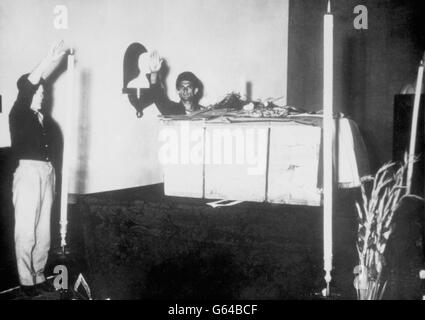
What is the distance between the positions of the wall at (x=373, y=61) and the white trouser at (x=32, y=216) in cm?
189

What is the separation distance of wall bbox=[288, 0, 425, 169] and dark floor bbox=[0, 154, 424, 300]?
1.40 metres

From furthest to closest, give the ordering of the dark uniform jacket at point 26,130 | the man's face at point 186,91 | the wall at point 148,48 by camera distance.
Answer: the wall at point 148,48
the man's face at point 186,91
the dark uniform jacket at point 26,130

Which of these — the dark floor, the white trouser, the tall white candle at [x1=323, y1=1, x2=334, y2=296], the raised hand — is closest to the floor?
the dark floor

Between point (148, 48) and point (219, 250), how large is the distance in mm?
2571

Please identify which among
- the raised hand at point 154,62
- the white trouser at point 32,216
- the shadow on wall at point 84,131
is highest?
the raised hand at point 154,62

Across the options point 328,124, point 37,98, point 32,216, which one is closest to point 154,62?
point 37,98

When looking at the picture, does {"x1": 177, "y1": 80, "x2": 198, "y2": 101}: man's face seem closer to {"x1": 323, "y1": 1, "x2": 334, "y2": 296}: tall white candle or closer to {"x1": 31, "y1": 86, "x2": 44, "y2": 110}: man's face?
{"x1": 31, "y1": 86, "x2": 44, "y2": 110}: man's face

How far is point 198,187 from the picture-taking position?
145cm

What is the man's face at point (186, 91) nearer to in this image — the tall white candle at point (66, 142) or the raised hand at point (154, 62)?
the raised hand at point (154, 62)

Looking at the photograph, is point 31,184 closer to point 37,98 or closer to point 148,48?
point 37,98

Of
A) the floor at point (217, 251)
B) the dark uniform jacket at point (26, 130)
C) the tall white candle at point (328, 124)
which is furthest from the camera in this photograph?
the dark uniform jacket at point (26, 130)

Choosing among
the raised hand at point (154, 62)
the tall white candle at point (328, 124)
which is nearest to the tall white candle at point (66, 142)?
the tall white candle at point (328, 124)

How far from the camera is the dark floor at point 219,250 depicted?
1197 millimetres

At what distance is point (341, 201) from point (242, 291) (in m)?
0.51
